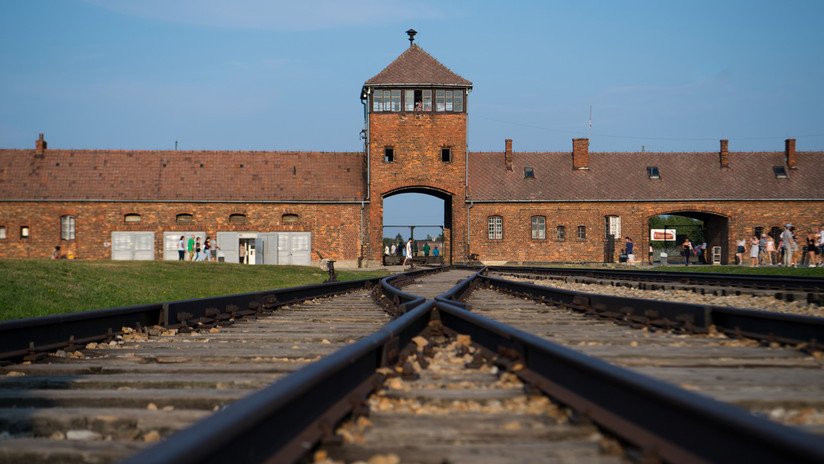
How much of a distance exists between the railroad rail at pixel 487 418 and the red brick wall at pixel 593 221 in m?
42.4

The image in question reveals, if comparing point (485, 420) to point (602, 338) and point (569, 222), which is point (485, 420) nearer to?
point (602, 338)

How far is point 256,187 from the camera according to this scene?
46125 millimetres

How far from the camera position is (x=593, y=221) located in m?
48.2

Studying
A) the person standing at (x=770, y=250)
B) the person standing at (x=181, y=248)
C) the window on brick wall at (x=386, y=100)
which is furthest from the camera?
the window on brick wall at (x=386, y=100)

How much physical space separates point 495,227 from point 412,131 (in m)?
7.53

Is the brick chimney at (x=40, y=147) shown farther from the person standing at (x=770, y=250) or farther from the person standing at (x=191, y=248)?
the person standing at (x=770, y=250)

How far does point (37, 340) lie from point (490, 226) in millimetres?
42207

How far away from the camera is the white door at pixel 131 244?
4481cm

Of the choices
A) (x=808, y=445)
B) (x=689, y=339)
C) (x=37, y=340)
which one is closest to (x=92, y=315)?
(x=37, y=340)

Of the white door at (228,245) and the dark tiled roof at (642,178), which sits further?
the dark tiled roof at (642,178)

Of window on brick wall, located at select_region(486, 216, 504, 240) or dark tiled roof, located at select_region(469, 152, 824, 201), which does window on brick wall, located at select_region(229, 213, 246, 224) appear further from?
window on brick wall, located at select_region(486, 216, 504, 240)

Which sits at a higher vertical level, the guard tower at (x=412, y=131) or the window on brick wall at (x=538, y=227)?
the guard tower at (x=412, y=131)

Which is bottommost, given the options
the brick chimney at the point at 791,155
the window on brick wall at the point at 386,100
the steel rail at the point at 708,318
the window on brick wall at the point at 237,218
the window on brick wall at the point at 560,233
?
the steel rail at the point at 708,318

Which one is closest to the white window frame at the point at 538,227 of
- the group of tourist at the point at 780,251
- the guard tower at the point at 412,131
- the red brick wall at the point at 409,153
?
the guard tower at the point at 412,131
